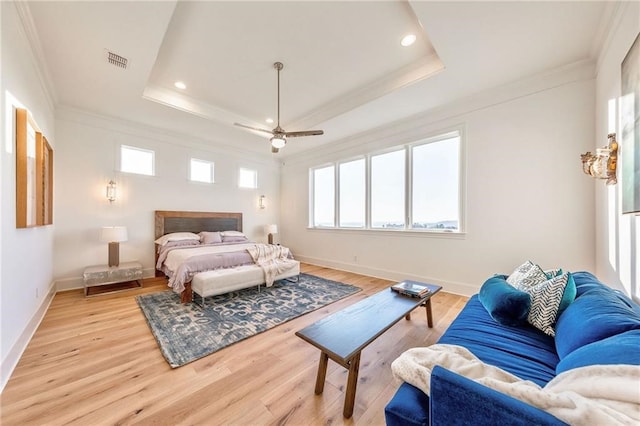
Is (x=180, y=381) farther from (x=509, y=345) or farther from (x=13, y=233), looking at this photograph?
(x=509, y=345)

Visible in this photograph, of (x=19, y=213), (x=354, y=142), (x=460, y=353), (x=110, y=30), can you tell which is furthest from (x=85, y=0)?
(x=354, y=142)

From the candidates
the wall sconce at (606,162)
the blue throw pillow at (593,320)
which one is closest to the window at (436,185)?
the wall sconce at (606,162)

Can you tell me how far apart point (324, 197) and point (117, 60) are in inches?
169

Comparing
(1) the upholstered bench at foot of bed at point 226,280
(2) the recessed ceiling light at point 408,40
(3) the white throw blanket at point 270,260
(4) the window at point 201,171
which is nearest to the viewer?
(2) the recessed ceiling light at point 408,40

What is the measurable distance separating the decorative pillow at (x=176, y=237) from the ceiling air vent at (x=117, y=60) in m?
2.76

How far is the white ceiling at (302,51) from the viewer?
2.17 meters

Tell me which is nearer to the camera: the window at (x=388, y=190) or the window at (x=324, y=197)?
the window at (x=388, y=190)

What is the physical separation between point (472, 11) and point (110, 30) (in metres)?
3.35

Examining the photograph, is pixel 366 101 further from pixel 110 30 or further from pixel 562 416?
pixel 562 416

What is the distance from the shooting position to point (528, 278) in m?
1.86

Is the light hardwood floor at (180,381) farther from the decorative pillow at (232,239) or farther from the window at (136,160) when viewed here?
the window at (136,160)

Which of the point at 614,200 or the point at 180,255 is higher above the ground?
the point at 614,200

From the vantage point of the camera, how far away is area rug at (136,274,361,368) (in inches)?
88.0

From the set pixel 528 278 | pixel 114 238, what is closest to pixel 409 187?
pixel 528 278
